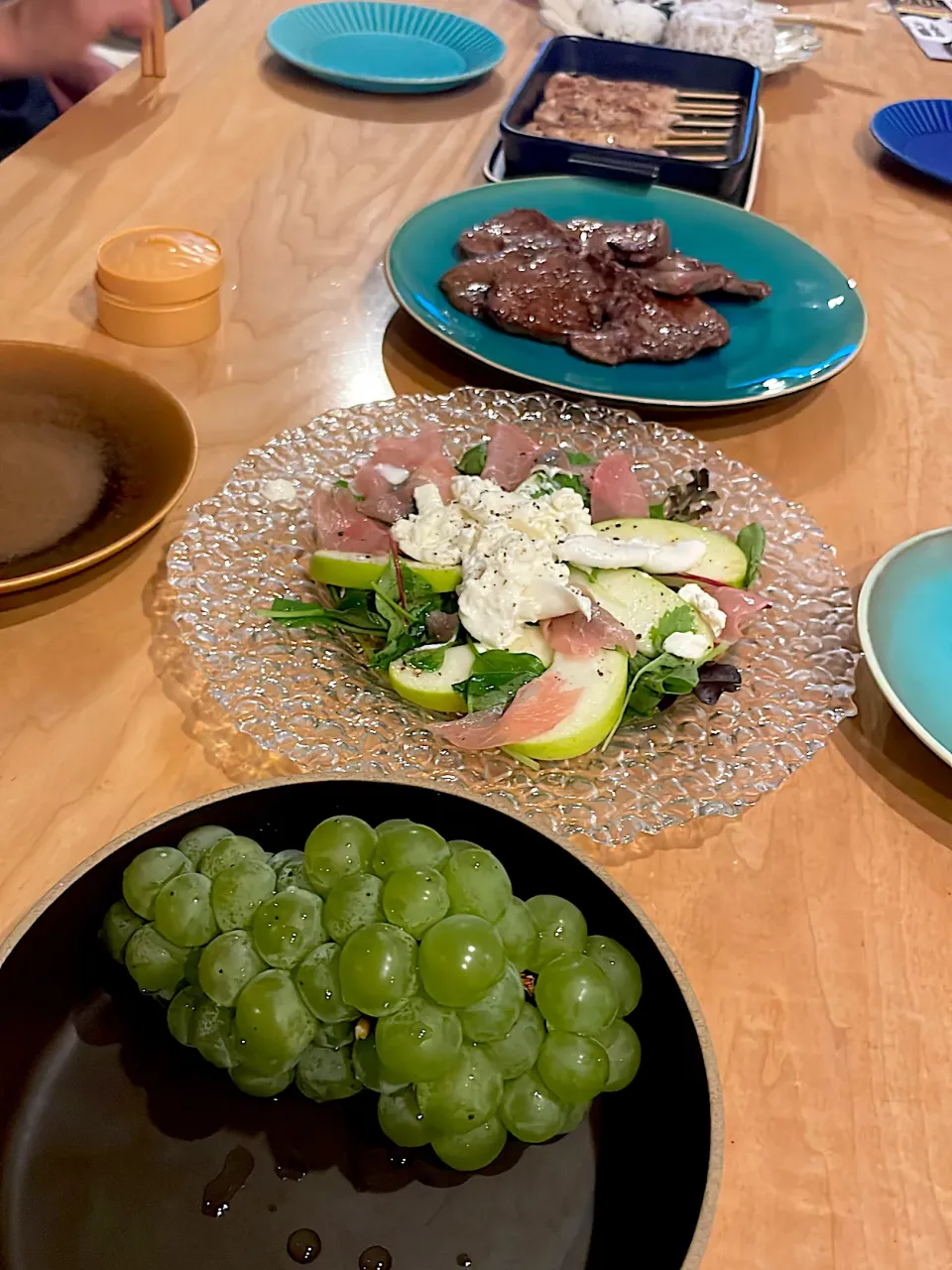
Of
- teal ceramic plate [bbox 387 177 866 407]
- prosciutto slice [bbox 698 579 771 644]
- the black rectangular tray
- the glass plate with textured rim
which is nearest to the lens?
the glass plate with textured rim

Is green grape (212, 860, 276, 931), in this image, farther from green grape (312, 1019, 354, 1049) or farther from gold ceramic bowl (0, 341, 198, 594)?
gold ceramic bowl (0, 341, 198, 594)

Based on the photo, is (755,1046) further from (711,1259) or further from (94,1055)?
(94,1055)

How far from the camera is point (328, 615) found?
0.83 meters

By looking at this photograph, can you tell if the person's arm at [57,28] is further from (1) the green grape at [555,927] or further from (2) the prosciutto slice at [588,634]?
(1) the green grape at [555,927]

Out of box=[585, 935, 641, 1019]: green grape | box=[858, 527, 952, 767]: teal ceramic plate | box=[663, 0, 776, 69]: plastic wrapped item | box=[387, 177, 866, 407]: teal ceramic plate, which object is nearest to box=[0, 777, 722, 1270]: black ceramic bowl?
box=[585, 935, 641, 1019]: green grape

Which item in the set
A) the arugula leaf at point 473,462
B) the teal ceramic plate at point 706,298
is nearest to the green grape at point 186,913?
the arugula leaf at point 473,462

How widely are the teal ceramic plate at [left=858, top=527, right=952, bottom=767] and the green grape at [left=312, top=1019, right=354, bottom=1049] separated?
0.48 meters

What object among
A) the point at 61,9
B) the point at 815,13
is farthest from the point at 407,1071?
the point at 815,13

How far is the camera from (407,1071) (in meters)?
0.46

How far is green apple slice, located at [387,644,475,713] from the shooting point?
2.53 feet

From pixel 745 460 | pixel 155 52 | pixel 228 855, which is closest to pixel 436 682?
pixel 228 855

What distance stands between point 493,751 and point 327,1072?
0.29 meters

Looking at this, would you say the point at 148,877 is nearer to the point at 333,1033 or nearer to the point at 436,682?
the point at 333,1033

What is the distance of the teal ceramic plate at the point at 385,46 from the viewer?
69.6 inches
